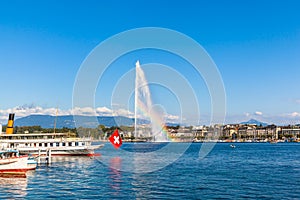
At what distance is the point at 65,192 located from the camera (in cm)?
3506

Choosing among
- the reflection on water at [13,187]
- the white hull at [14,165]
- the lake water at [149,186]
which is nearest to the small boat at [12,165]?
the white hull at [14,165]

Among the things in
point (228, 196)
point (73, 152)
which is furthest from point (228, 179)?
point (73, 152)

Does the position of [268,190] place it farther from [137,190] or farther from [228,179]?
[137,190]

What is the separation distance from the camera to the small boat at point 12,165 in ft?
155

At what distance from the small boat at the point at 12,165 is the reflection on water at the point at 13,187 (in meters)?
2.35

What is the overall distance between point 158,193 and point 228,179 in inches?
504

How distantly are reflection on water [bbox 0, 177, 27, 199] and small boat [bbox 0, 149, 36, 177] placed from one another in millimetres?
2347

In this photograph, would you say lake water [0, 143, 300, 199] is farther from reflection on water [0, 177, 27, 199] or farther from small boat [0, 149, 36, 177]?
small boat [0, 149, 36, 177]

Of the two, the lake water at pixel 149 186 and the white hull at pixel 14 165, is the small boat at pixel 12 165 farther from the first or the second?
the lake water at pixel 149 186

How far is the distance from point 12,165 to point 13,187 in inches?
402

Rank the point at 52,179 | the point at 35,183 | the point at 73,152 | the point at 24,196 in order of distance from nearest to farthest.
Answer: the point at 24,196, the point at 35,183, the point at 52,179, the point at 73,152

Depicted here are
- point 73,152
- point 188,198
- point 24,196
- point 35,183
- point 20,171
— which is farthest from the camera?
point 73,152

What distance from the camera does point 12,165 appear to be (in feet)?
157

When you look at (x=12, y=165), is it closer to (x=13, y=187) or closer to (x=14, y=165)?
(x=14, y=165)
